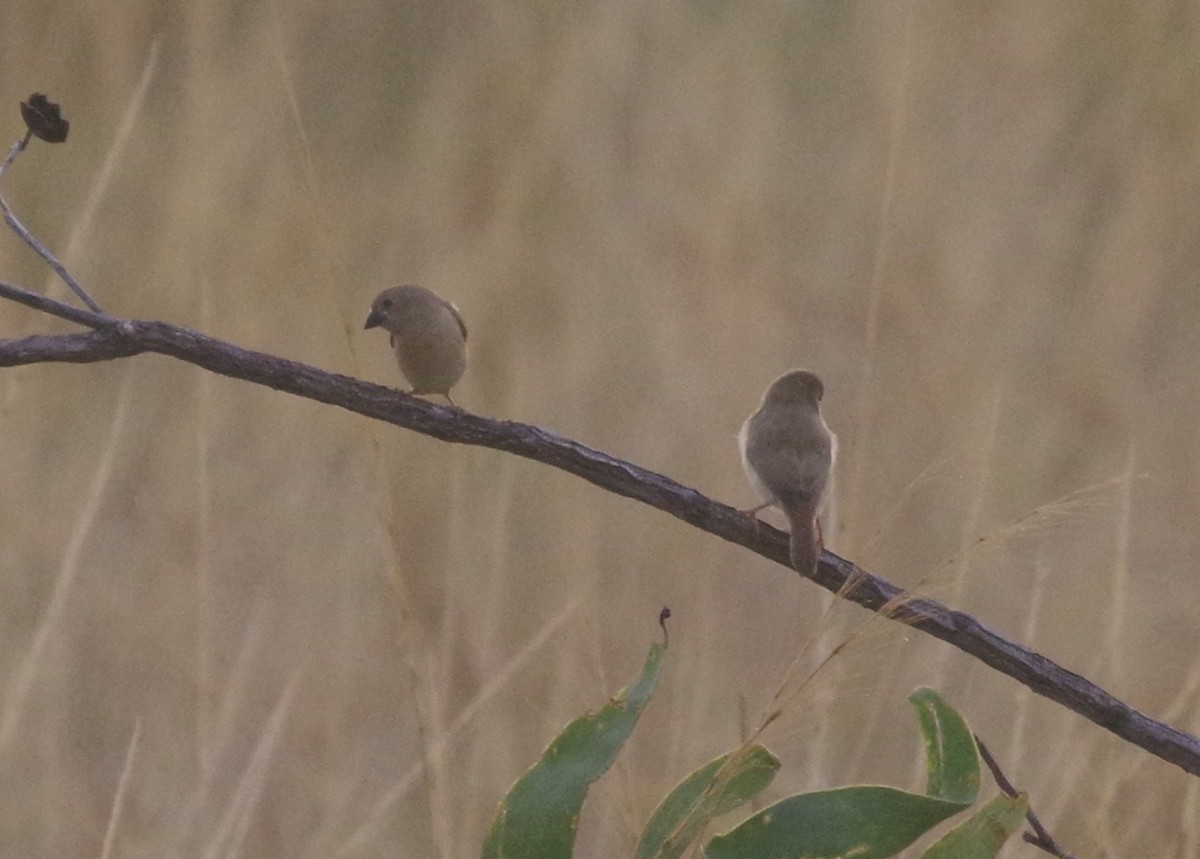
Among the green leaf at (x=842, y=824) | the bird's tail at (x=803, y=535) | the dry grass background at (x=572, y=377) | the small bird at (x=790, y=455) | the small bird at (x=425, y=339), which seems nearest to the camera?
the green leaf at (x=842, y=824)

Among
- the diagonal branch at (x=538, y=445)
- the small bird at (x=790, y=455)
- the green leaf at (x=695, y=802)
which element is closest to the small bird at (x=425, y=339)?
the small bird at (x=790, y=455)

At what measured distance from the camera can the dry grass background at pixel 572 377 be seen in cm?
233

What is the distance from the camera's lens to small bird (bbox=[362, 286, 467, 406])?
2.02 metres

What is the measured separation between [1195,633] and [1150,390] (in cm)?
62

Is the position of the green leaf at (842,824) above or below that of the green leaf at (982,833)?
below

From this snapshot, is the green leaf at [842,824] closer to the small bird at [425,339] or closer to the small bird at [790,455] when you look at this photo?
the small bird at [790,455]

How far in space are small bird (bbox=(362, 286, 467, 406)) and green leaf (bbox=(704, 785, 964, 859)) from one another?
1.08 m

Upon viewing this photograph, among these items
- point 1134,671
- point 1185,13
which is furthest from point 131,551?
point 1185,13

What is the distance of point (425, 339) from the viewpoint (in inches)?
79.7

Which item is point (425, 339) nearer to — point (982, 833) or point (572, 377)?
point (572, 377)

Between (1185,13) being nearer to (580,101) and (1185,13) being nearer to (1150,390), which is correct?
(1150,390)

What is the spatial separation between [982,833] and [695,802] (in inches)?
6.7

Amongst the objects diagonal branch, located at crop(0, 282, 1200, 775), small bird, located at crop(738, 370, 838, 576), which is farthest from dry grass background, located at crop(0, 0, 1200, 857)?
diagonal branch, located at crop(0, 282, 1200, 775)

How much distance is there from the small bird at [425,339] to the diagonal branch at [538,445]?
0.90m
